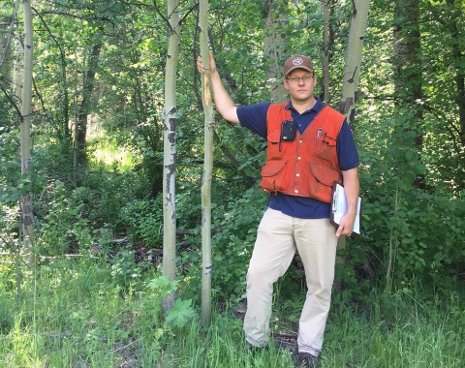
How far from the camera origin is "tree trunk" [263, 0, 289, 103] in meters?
4.71

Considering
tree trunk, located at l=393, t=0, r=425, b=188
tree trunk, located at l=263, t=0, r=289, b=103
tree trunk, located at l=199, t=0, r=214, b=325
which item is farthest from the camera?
tree trunk, located at l=393, t=0, r=425, b=188

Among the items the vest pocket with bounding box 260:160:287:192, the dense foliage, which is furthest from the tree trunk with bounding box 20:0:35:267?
the vest pocket with bounding box 260:160:287:192

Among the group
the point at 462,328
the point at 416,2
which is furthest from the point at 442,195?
the point at 416,2

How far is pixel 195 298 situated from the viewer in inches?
166

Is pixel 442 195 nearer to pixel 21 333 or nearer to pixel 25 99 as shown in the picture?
pixel 21 333

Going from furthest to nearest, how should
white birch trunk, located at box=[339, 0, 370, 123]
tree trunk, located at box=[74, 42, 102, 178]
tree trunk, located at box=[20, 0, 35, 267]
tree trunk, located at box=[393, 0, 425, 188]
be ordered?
tree trunk, located at box=[74, 42, 102, 178] → tree trunk, located at box=[393, 0, 425, 188] → tree trunk, located at box=[20, 0, 35, 267] → white birch trunk, located at box=[339, 0, 370, 123]

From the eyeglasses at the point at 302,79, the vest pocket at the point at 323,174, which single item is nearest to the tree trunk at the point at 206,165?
the eyeglasses at the point at 302,79

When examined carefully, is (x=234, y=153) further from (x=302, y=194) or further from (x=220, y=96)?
(x=302, y=194)

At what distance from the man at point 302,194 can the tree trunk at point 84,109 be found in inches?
293

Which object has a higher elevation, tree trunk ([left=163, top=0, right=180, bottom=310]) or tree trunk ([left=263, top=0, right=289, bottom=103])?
tree trunk ([left=263, top=0, right=289, bottom=103])

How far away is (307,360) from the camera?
134 inches

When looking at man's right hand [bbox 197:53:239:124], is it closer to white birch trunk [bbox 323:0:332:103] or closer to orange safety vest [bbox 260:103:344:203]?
orange safety vest [bbox 260:103:344:203]

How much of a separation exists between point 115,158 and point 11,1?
7003 mm

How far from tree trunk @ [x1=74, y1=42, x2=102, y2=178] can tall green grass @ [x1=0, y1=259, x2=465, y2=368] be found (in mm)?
6468
